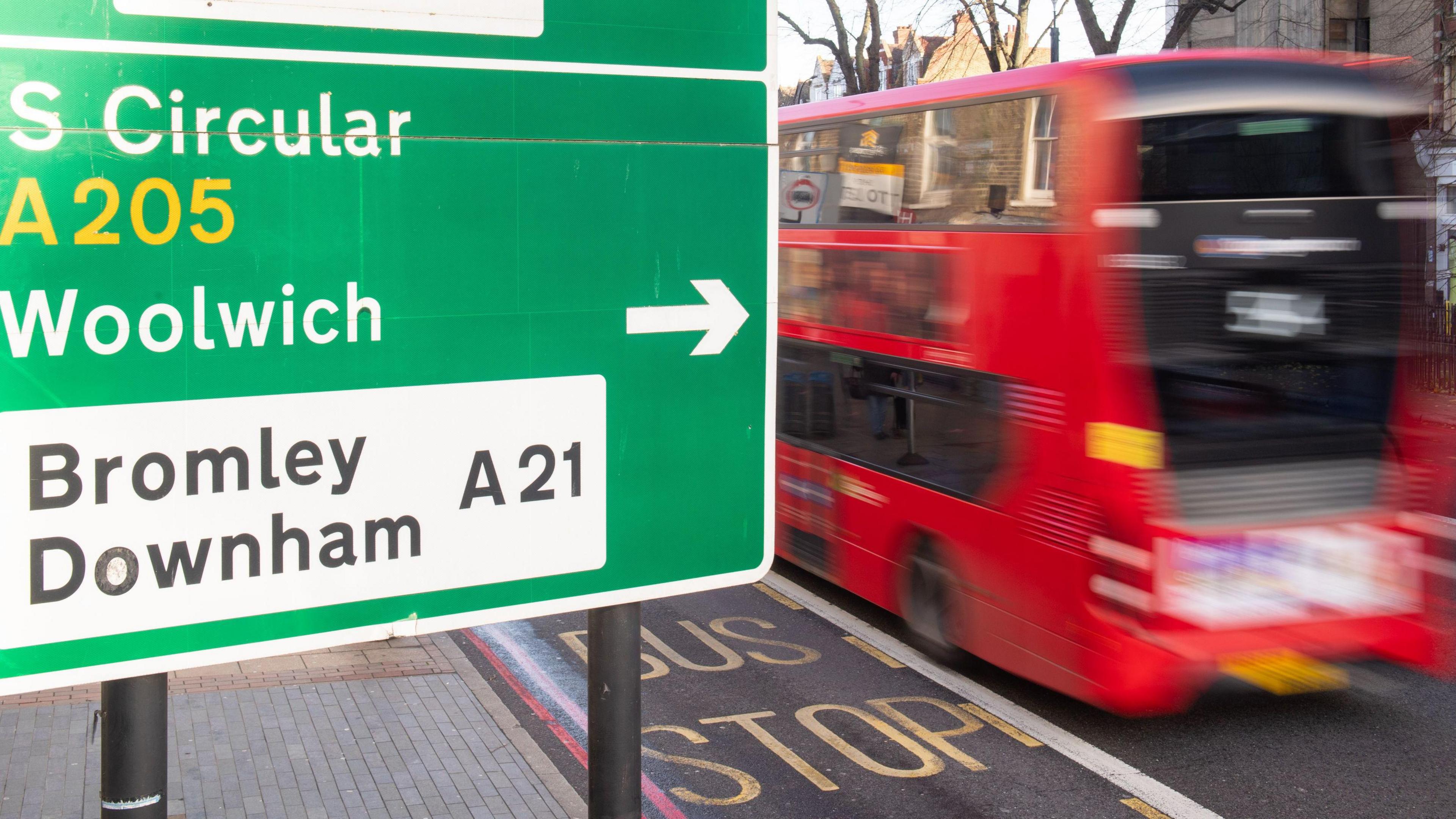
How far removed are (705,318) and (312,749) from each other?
16.6 ft

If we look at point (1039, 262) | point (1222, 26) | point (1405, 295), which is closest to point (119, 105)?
point (1039, 262)

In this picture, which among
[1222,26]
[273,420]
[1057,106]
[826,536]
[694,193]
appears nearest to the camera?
[273,420]

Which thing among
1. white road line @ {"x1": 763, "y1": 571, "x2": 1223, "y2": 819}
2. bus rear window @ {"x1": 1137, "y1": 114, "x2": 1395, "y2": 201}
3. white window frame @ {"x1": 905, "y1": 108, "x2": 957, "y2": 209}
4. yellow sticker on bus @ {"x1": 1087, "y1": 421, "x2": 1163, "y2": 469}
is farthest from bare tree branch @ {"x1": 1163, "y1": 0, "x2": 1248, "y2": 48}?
yellow sticker on bus @ {"x1": 1087, "y1": 421, "x2": 1163, "y2": 469}

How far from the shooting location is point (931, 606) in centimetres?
912

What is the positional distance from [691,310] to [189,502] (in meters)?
1.22

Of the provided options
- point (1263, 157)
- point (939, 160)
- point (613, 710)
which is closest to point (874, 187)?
point (939, 160)

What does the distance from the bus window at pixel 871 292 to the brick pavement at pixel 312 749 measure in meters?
3.48

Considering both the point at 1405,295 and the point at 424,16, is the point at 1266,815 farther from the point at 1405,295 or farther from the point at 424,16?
the point at 424,16

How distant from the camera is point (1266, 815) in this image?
6625 millimetres

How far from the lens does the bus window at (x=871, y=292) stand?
8547mm

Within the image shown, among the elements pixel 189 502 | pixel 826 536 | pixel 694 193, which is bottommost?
Result: pixel 826 536

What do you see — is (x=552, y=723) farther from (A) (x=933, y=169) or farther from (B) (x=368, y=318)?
(B) (x=368, y=318)

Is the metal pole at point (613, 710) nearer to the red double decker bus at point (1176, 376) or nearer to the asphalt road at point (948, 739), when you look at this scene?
the asphalt road at point (948, 739)

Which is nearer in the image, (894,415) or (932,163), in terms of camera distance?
(932,163)
